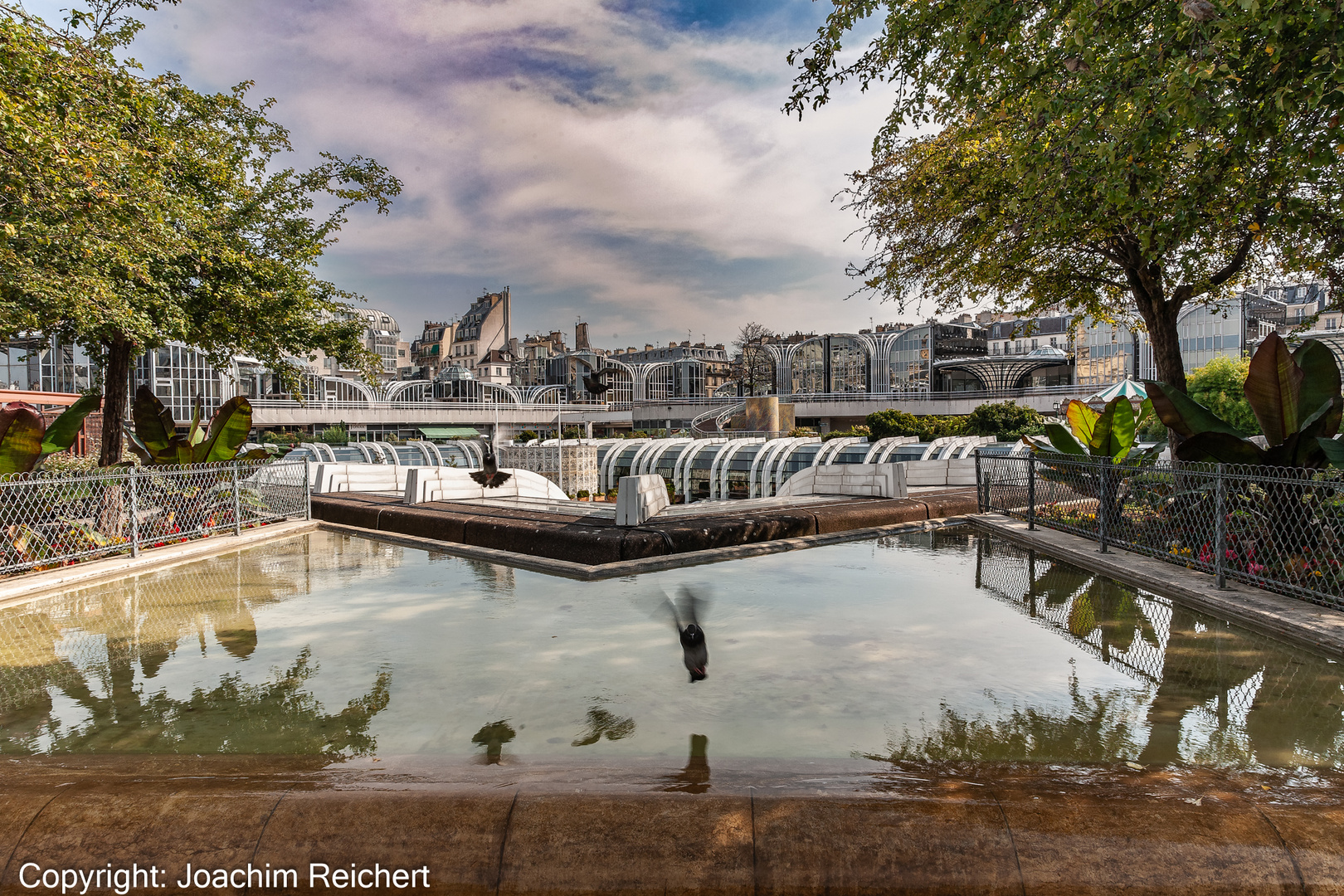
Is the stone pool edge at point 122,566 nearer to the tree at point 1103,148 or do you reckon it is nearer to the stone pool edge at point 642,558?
the stone pool edge at point 642,558

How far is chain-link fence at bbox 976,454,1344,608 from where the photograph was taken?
5316 mm

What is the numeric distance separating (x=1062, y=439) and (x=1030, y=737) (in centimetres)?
781

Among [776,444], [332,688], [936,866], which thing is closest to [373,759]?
[332,688]

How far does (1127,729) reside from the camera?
3277 mm

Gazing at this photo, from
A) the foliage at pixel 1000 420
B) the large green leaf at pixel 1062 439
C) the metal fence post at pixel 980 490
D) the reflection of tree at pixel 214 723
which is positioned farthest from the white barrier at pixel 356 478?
the foliage at pixel 1000 420

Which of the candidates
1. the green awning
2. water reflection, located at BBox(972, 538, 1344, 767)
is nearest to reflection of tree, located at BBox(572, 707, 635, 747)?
water reflection, located at BBox(972, 538, 1344, 767)

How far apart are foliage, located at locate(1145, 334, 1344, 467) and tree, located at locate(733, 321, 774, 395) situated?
2149 inches

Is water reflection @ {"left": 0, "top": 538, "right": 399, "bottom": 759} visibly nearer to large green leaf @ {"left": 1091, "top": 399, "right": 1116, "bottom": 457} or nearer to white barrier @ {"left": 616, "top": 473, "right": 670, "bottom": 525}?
white barrier @ {"left": 616, "top": 473, "right": 670, "bottom": 525}

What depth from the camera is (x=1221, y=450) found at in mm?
6855

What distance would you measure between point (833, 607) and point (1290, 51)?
467 cm

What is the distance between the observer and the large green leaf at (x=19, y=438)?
26.5 ft

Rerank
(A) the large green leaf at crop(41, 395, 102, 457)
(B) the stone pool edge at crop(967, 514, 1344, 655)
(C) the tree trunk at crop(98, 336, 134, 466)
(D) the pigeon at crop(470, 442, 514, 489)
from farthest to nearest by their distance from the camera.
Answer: (D) the pigeon at crop(470, 442, 514, 489)
(C) the tree trunk at crop(98, 336, 134, 466)
(A) the large green leaf at crop(41, 395, 102, 457)
(B) the stone pool edge at crop(967, 514, 1344, 655)

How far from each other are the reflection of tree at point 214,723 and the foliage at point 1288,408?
7.04 m

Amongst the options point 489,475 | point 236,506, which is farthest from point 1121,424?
point 236,506
